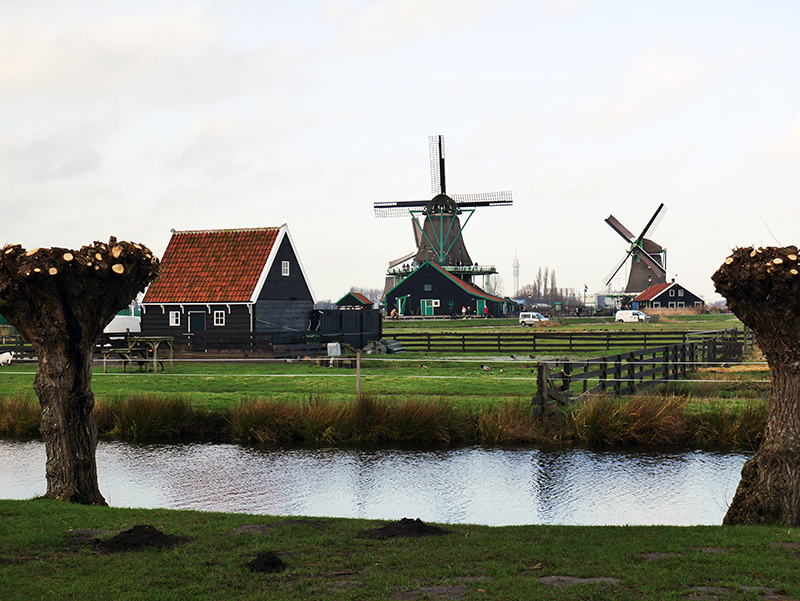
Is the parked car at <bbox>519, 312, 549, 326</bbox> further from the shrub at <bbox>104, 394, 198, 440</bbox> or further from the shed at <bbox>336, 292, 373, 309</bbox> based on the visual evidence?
the shrub at <bbox>104, 394, 198, 440</bbox>

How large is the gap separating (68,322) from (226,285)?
2918 cm

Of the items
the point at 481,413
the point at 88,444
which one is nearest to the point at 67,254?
the point at 88,444

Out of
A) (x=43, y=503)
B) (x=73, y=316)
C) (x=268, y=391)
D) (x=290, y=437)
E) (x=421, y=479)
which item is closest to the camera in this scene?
(x=43, y=503)

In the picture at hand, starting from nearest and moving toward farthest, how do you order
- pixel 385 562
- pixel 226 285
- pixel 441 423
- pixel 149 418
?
pixel 385 562
pixel 441 423
pixel 149 418
pixel 226 285

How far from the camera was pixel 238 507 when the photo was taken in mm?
10828

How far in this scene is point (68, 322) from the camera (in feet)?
32.4

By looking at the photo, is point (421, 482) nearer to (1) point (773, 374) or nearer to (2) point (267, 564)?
(1) point (773, 374)

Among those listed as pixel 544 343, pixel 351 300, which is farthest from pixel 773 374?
pixel 351 300

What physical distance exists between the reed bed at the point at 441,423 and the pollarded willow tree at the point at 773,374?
6495 mm

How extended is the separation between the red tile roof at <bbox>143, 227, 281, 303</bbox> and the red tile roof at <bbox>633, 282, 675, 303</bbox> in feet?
256

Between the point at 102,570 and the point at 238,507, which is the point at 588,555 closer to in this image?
the point at 102,570

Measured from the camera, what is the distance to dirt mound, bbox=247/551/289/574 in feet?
21.3

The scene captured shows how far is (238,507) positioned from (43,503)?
8.60 ft

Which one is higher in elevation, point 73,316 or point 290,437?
point 73,316
